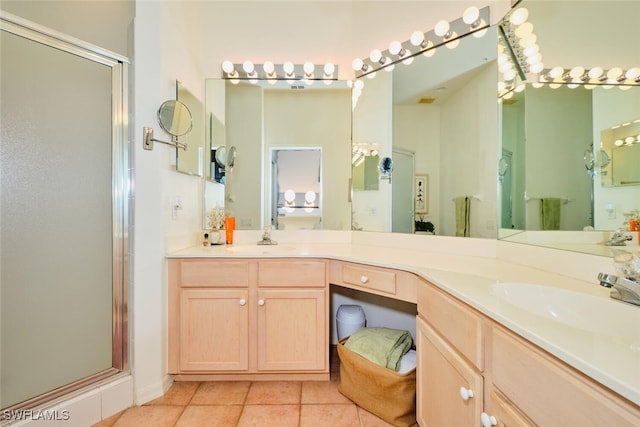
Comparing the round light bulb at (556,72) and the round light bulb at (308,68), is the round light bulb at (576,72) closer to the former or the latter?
the round light bulb at (556,72)

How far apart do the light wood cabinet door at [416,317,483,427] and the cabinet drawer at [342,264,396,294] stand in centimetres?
21

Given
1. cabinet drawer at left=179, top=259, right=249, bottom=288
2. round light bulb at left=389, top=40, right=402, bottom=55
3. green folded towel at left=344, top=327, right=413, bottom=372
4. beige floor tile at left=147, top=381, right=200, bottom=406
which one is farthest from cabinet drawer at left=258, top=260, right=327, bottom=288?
round light bulb at left=389, top=40, right=402, bottom=55

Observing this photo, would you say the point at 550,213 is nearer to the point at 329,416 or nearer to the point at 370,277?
the point at 370,277

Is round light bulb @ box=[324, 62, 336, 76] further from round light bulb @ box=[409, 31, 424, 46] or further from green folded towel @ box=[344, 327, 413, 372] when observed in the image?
green folded towel @ box=[344, 327, 413, 372]

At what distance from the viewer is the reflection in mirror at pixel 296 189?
6.67ft

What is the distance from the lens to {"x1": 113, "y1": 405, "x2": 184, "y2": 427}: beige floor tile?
1.30m

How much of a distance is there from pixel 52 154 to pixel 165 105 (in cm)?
58

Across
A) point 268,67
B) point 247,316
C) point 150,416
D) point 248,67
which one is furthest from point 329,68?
point 150,416

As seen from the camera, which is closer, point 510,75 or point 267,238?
point 510,75

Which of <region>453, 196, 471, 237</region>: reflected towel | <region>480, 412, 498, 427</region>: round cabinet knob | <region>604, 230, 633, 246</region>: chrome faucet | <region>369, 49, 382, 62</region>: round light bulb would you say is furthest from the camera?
<region>369, 49, 382, 62</region>: round light bulb

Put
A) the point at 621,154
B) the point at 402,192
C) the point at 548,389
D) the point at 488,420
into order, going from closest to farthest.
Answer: the point at 548,389 < the point at 488,420 < the point at 621,154 < the point at 402,192

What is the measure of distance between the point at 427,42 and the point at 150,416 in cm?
272

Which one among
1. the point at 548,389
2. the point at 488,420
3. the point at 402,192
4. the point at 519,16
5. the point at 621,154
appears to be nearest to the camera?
the point at 548,389

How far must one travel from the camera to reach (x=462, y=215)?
5.15ft
